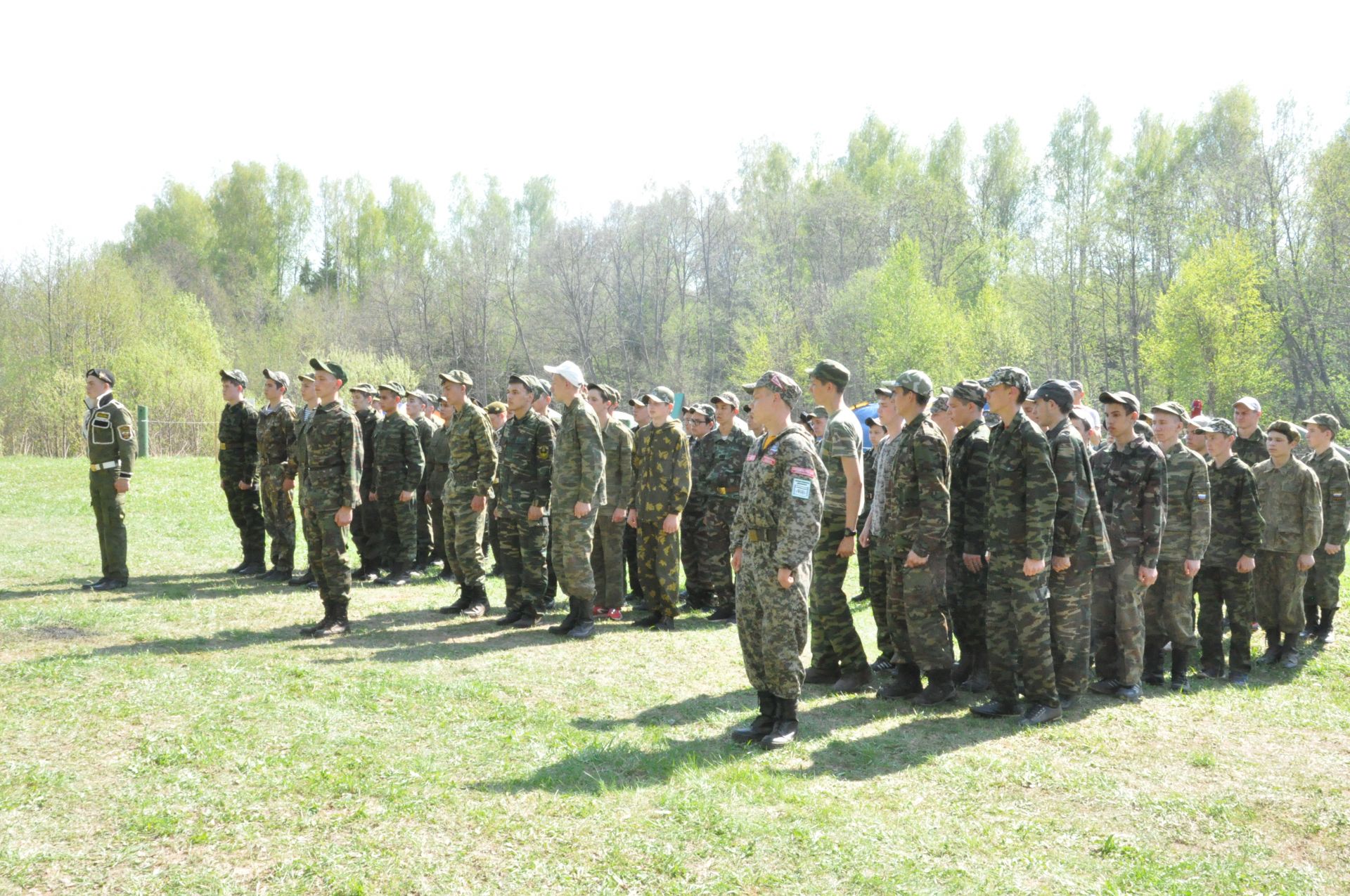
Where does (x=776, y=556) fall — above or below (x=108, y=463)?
below

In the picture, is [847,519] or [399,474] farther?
[399,474]

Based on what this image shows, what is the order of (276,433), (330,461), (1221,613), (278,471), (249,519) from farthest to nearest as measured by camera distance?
(249,519) → (278,471) → (276,433) → (330,461) → (1221,613)

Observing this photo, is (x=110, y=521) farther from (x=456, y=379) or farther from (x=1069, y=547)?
(x=1069, y=547)

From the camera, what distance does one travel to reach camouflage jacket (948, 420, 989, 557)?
22.3 feet

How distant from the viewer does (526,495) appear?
8.97m

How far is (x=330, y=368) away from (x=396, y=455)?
286 centimetres

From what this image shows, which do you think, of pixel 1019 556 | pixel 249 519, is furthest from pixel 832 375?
pixel 249 519

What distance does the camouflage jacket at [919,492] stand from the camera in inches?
251

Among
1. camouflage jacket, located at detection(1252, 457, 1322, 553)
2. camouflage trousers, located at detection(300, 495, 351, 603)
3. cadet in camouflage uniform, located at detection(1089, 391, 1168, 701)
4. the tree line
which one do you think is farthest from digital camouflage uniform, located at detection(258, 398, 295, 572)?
the tree line

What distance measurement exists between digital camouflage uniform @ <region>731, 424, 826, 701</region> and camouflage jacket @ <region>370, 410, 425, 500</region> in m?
6.92

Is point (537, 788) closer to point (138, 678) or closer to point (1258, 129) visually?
point (138, 678)

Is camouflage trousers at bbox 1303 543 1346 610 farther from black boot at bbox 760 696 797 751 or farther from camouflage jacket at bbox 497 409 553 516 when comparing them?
camouflage jacket at bbox 497 409 553 516

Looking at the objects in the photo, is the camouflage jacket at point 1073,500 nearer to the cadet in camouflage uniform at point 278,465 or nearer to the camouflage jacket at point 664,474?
the camouflage jacket at point 664,474

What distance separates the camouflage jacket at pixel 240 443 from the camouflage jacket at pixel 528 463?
14.6ft
